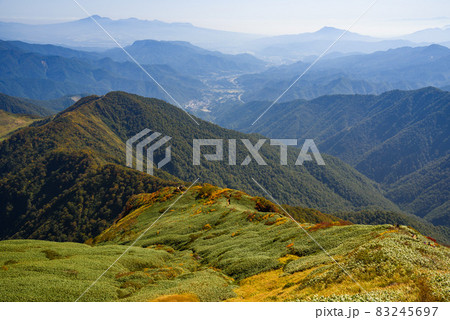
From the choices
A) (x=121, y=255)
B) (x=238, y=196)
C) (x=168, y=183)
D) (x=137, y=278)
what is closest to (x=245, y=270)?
(x=137, y=278)

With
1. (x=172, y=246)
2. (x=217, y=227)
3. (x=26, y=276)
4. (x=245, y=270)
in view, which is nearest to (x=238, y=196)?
(x=217, y=227)

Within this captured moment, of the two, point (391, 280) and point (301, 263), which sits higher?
point (391, 280)

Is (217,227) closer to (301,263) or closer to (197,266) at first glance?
(197,266)

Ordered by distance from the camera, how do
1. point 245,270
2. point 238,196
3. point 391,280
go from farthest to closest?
point 238,196, point 245,270, point 391,280
